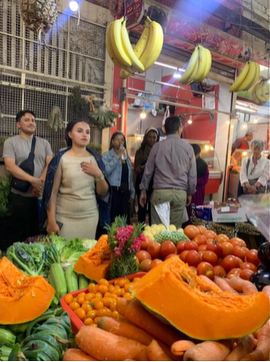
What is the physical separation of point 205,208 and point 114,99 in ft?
8.87

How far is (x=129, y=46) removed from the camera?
9.60 feet

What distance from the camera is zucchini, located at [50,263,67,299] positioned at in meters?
1.57

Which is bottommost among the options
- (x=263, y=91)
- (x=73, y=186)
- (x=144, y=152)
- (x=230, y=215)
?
(x=230, y=215)

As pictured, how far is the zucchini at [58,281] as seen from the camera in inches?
61.8

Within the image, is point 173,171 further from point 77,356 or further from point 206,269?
point 77,356

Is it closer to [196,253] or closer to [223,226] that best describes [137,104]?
[223,226]

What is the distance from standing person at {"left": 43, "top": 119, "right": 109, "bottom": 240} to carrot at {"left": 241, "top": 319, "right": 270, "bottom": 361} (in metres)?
1.99

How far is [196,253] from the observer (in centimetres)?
176

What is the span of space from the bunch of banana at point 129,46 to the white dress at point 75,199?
1046mm

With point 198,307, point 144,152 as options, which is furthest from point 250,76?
point 198,307

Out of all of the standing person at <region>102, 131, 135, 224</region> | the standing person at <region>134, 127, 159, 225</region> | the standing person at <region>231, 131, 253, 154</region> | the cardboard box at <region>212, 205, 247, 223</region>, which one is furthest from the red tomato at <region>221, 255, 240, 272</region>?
the standing person at <region>231, 131, 253, 154</region>

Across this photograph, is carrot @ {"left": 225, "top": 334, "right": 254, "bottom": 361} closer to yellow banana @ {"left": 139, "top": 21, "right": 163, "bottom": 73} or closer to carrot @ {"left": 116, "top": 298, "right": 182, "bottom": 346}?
carrot @ {"left": 116, "top": 298, "right": 182, "bottom": 346}

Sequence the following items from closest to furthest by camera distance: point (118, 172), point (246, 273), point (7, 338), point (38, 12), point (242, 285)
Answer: point (7, 338) → point (242, 285) → point (246, 273) → point (38, 12) → point (118, 172)

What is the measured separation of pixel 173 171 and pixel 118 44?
1.56m
